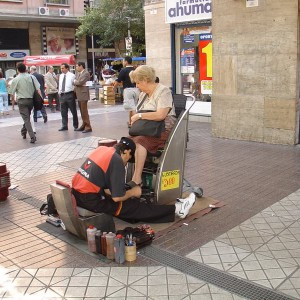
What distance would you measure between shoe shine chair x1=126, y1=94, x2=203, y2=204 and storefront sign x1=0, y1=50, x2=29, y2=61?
26161mm

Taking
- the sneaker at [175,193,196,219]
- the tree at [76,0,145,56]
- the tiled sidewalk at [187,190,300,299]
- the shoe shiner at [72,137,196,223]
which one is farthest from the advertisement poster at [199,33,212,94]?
the tree at [76,0,145,56]

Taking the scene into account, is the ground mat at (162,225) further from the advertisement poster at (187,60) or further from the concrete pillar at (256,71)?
the advertisement poster at (187,60)

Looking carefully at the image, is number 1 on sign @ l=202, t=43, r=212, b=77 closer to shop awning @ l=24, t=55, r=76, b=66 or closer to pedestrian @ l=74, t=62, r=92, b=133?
pedestrian @ l=74, t=62, r=92, b=133

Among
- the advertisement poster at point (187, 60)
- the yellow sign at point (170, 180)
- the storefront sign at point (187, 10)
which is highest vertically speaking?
the storefront sign at point (187, 10)

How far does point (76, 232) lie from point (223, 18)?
619 cm

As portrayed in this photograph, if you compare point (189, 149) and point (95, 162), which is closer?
point (95, 162)

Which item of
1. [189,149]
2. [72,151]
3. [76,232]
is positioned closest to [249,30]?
[189,149]

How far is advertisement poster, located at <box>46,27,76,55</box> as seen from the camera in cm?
3180

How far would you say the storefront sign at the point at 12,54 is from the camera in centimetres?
2884

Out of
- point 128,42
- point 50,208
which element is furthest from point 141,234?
point 128,42

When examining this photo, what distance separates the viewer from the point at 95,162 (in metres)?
4.32

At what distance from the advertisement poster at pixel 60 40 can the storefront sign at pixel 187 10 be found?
2164 centimetres

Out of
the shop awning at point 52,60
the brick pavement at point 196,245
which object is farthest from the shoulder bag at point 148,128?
the shop awning at point 52,60

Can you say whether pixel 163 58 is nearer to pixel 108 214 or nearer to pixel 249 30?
pixel 249 30
